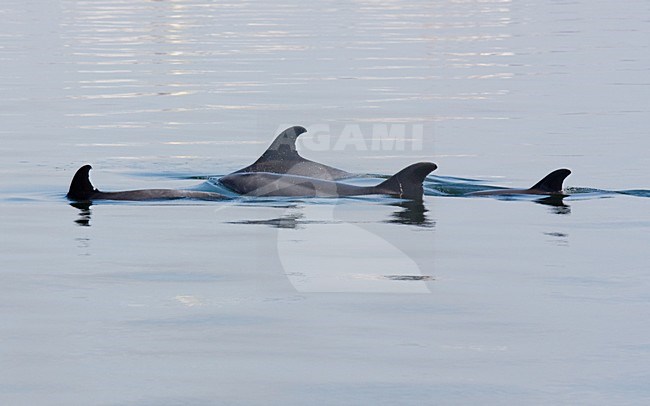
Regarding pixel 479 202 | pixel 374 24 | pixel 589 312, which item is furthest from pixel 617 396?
pixel 374 24

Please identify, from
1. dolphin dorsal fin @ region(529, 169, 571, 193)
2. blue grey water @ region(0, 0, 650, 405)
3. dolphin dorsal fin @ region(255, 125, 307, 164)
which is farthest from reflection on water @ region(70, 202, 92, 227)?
dolphin dorsal fin @ region(529, 169, 571, 193)

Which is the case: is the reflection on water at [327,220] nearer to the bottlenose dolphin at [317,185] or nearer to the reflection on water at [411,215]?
the reflection on water at [411,215]

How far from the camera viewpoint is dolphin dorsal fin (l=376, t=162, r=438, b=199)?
16.2 m

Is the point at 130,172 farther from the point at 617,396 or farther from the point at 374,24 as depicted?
the point at 374,24

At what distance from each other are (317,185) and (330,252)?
4.37 metres

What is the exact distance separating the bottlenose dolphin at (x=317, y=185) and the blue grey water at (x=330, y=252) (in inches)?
12.7

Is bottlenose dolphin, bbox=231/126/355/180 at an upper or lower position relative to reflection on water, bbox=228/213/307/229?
upper

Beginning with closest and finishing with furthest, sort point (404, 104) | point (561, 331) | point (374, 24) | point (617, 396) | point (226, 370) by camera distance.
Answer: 1. point (617, 396)
2. point (226, 370)
3. point (561, 331)
4. point (404, 104)
5. point (374, 24)

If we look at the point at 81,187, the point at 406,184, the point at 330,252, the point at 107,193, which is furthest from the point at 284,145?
the point at 330,252

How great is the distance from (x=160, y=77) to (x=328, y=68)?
4462 millimetres

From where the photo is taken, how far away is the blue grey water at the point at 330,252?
825 cm

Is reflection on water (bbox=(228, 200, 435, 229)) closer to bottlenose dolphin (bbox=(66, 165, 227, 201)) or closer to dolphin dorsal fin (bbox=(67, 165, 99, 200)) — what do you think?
bottlenose dolphin (bbox=(66, 165, 227, 201))

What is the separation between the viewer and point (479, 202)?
Result: 16.2m

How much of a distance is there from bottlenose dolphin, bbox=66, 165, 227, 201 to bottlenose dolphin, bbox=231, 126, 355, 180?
2.11 meters
